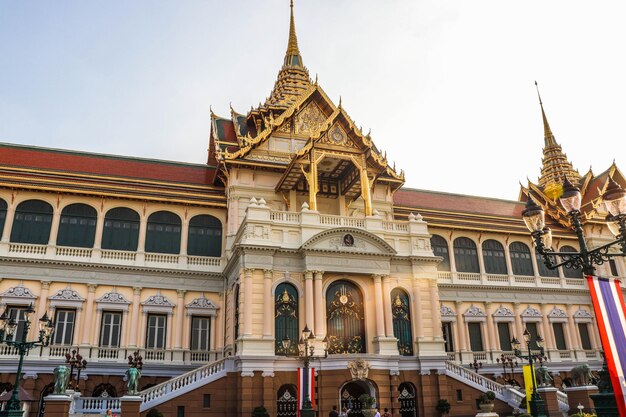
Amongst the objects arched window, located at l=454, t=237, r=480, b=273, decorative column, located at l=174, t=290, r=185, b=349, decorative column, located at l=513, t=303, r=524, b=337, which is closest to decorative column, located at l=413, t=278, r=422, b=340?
arched window, located at l=454, t=237, r=480, b=273

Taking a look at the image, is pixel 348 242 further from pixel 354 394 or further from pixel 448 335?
pixel 448 335

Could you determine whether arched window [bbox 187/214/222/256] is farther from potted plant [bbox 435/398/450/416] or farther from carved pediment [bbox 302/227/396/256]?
potted plant [bbox 435/398/450/416]

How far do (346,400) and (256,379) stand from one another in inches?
171

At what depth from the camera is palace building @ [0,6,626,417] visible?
2403 cm

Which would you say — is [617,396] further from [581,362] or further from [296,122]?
[581,362]

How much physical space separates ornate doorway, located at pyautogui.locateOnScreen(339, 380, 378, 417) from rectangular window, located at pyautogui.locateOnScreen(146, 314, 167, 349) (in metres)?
10.3

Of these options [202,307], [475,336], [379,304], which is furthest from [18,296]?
[475,336]

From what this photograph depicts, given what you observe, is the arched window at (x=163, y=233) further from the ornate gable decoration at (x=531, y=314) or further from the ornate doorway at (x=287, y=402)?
the ornate gable decoration at (x=531, y=314)

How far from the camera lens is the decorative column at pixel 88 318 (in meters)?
26.7

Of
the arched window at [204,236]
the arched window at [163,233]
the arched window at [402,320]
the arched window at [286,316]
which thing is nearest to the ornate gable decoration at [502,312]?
the arched window at [402,320]

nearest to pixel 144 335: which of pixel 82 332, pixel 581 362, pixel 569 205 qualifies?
pixel 82 332

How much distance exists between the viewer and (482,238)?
124 ft

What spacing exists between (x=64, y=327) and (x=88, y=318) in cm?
124

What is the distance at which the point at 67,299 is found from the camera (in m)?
27.2
